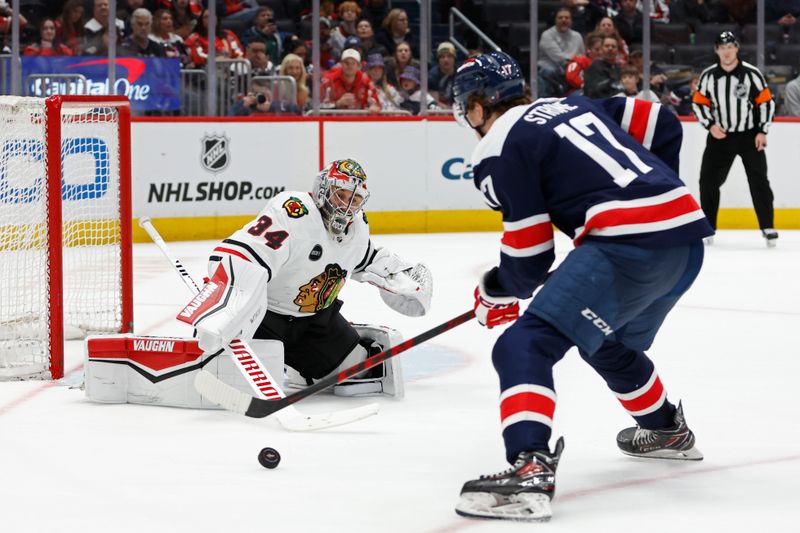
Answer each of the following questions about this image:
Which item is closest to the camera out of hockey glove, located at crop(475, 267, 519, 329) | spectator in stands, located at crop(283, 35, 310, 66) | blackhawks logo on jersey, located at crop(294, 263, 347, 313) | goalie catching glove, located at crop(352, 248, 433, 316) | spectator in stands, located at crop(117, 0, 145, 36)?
hockey glove, located at crop(475, 267, 519, 329)

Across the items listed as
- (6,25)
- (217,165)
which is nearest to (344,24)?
(217,165)

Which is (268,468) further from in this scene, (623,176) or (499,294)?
(623,176)

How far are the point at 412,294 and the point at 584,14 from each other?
5847mm

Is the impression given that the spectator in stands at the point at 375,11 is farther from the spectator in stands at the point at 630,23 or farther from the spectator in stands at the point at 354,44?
the spectator in stands at the point at 630,23

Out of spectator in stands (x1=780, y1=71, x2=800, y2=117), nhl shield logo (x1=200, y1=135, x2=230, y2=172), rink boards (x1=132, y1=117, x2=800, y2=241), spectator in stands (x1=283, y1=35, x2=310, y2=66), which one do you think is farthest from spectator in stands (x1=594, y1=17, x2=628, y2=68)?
nhl shield logo (x1=200, y1=135, x2=230, y2=172)

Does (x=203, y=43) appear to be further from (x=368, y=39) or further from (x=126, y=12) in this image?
(x=368, y=39)

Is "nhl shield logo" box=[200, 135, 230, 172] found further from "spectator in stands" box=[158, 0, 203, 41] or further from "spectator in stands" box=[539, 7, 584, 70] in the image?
"spectator in stands" box=[539, 7, 584, 70]

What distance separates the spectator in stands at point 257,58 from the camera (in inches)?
333

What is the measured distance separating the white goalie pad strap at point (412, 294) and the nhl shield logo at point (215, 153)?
436 cm

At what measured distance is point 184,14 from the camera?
8109 millimetres

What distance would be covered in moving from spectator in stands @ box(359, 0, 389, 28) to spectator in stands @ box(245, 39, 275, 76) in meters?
0.89

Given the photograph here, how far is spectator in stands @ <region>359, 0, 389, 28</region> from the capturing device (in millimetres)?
9008

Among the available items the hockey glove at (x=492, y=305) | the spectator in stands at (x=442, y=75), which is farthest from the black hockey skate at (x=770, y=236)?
the hockey glove at (x=492, y=305)

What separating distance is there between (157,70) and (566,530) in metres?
6.07
